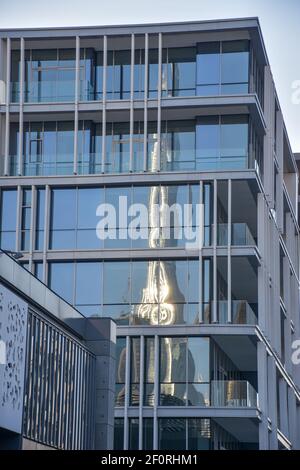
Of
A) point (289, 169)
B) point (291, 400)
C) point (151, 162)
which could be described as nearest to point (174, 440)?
point (151, 162)

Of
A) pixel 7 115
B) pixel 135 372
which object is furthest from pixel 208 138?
pixel 135 372

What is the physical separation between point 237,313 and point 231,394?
3226 mm

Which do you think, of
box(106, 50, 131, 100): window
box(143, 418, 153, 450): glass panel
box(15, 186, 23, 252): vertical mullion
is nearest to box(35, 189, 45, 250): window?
box(15, 186, 23, 252): vertical mullion

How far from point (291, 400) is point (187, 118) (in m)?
17.5

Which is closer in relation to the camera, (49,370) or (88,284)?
(49,370)

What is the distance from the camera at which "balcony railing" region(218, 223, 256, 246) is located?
52938mm

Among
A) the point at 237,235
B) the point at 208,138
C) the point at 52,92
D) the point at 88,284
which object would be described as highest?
the point at 52,92

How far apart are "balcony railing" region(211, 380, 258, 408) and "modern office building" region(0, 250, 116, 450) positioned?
9.69 metres

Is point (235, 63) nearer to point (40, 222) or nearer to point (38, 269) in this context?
point (40, 222)

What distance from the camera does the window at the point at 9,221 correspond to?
53594 millimetres

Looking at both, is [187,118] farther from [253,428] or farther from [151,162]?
[253,428]

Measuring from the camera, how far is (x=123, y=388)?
52000mm

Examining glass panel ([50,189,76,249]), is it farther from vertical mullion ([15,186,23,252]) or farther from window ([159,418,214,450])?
window ([159,418,214,450])

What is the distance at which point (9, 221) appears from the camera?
176 feet
